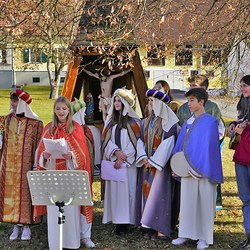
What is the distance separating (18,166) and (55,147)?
2.81 feet

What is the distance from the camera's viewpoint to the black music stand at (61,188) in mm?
4496

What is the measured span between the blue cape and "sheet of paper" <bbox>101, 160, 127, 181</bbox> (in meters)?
0.99

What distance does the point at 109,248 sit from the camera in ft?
20.9

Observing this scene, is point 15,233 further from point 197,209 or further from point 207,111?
point 207,111

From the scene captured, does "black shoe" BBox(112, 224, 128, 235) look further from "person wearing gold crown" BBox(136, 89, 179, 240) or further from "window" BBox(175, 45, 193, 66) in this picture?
"window" BBox(175, 45, 193, 66)

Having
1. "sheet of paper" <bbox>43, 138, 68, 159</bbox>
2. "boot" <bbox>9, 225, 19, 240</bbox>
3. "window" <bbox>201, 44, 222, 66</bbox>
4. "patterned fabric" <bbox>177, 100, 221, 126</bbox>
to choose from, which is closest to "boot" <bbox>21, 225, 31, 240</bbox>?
"boot" <bbox>9, 225, 19, 240</bbox>

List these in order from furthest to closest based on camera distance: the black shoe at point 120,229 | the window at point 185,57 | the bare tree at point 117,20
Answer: the window at point 185,57
the bare tree at point 117,20
the black shoe at point 120,229

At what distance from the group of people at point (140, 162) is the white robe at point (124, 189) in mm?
13

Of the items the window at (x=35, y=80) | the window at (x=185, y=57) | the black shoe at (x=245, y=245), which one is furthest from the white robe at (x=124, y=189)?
the window at (x=35, y=80)

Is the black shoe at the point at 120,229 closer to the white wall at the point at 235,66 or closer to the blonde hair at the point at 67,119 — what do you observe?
the blonde hair at the point at 67,119

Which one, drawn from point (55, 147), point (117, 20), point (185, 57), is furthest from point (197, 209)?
point (185, 57)

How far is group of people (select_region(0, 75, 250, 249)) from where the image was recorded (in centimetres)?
609

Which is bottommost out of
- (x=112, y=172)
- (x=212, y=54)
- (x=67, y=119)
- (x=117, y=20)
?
(x=112, y=172)

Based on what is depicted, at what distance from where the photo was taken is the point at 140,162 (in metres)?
6.65
